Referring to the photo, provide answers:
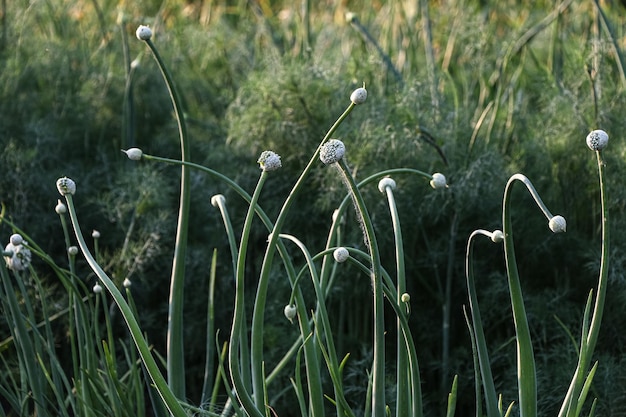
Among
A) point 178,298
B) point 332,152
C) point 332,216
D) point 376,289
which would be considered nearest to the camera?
point 332,152

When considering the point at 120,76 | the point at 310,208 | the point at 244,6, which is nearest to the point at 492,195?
the point at 310,208

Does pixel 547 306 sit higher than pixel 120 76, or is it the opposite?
pixel 120 76

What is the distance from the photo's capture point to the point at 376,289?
0.97 m

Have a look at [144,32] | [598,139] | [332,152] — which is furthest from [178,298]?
[598,139]

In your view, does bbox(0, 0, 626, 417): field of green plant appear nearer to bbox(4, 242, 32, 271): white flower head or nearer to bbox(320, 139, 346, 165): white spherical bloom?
bbox(4, 242, 32, 271): white flower head

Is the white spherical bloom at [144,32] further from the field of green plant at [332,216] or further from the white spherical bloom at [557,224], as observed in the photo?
the white spherical bloom at [557,224]

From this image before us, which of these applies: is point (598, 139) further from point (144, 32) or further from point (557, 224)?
point (144, 32)

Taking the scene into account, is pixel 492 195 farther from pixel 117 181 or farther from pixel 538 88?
pixel 117 181

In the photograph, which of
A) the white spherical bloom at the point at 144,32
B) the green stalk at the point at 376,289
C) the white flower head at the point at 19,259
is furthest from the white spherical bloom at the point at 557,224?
the white flower head at the point at 19,259

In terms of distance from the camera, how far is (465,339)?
1.81 metres

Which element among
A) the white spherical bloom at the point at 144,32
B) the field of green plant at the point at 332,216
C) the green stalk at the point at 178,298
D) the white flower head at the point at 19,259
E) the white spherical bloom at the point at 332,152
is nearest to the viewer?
the white spherical bloom at the point at 332,152

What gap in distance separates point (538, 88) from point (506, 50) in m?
0.16

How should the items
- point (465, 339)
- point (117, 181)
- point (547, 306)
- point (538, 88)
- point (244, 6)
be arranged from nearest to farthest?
point (547, 306) < point (465, 339) < point (117, 181) < point (538, 88) < point (244, 6)

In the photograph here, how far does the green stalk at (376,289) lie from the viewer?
3.01ft
